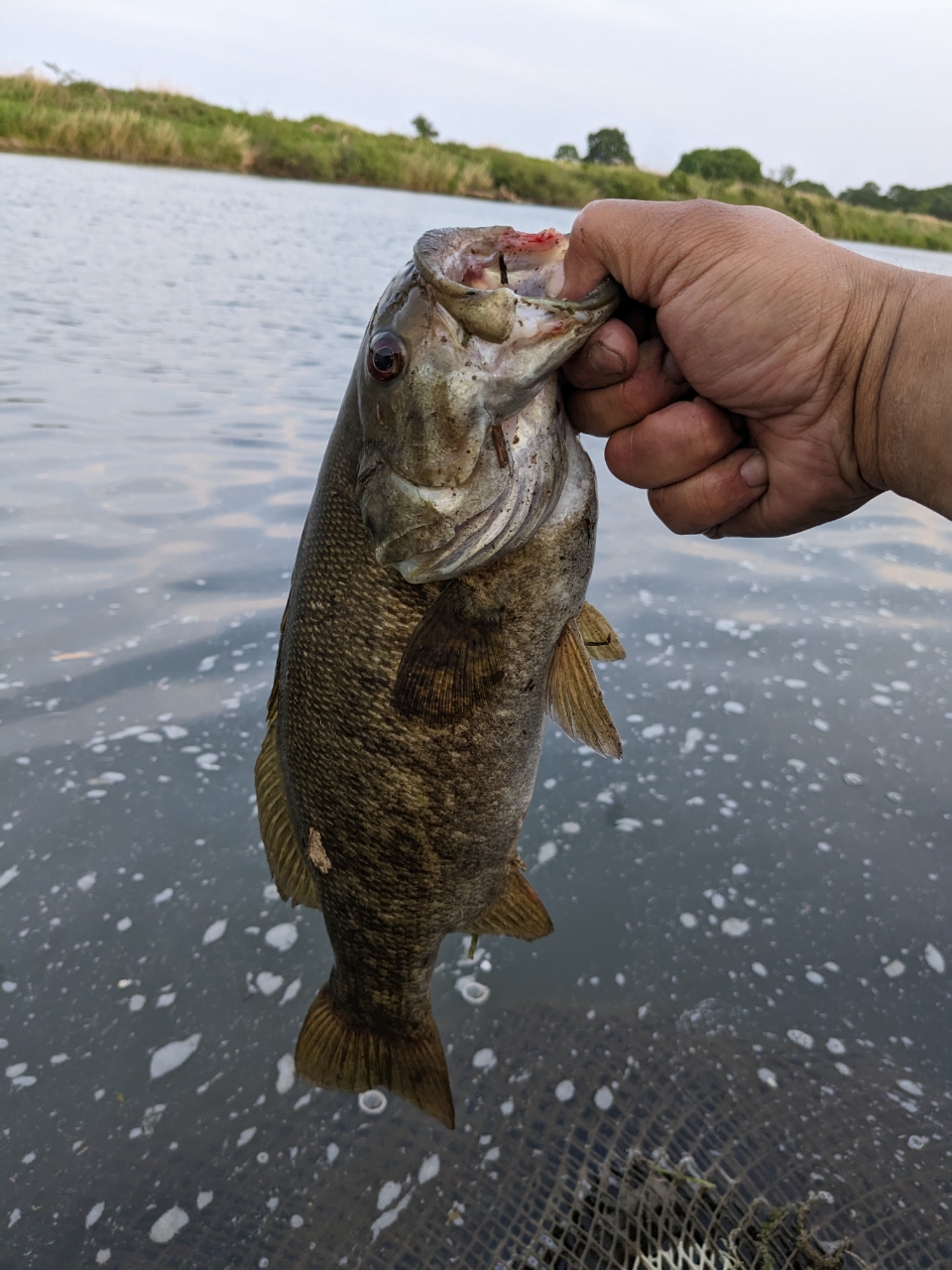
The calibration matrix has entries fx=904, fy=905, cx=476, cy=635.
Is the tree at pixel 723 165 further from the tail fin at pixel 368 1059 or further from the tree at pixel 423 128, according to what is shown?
the tail fin at pixel 368 1059

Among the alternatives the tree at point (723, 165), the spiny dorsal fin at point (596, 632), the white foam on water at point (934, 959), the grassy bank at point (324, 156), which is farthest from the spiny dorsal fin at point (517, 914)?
the tree at point (723, 165)

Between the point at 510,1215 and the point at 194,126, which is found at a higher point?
the point at 194,126

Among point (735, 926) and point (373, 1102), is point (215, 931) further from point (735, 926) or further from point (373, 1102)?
point (735, 926)

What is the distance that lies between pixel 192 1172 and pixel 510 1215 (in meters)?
0.89

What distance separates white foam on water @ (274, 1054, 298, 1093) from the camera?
9.14ft

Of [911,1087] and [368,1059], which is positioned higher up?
[368,1059]

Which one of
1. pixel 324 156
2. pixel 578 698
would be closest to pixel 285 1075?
pixel 578 698

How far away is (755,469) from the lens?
241 cm

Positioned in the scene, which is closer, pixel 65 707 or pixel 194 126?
pixel 65 707

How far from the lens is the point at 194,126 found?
38.4 m

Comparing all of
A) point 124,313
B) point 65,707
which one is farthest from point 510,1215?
point 124,313

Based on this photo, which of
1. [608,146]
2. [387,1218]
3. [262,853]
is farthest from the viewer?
[608,146]

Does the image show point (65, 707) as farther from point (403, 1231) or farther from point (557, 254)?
point (557, 254)

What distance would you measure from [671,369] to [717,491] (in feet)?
1.16
